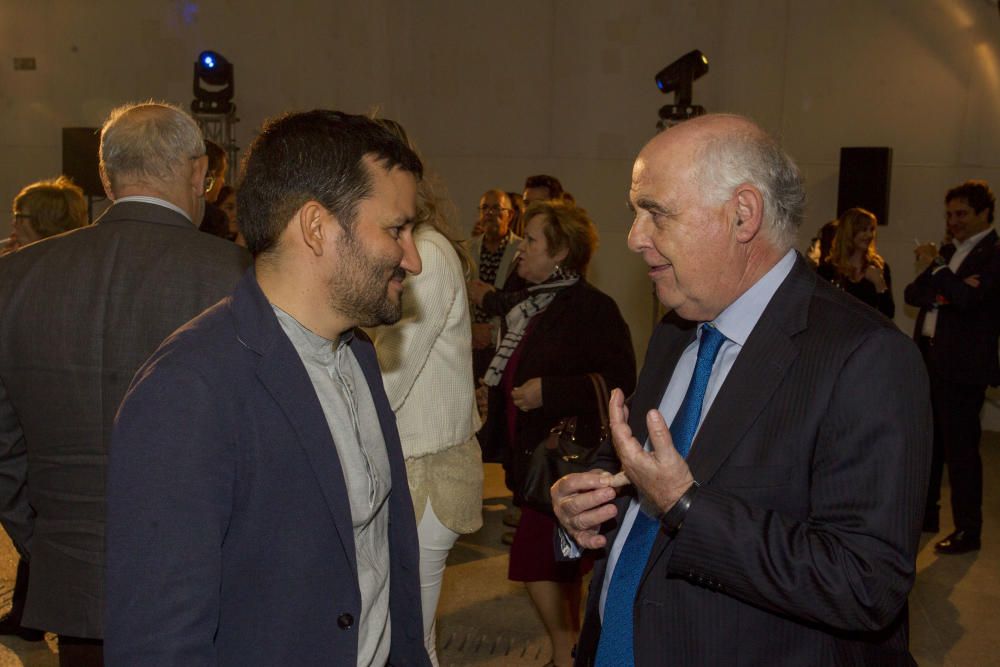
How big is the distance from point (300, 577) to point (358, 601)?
0.11m

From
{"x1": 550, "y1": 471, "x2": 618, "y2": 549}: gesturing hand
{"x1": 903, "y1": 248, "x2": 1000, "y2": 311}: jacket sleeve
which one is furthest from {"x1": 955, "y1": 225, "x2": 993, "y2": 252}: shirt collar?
{"x1": 550, "y1": 471, "x2": 618, "y2": 549}: gesturing hand

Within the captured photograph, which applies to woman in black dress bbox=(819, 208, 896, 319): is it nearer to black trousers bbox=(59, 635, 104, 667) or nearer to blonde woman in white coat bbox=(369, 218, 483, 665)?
blonde woman in white coat bbox=(369, 218, 483, 665)

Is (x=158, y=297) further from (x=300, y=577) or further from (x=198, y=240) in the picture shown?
(x=300, y=577)

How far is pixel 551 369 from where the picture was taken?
3.35 meters

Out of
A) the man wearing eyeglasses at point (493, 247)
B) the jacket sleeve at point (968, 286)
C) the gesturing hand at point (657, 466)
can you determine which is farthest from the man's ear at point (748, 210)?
the man wearing eyeglasses at point (493, 247)

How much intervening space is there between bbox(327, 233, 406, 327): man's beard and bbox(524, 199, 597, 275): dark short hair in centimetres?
212

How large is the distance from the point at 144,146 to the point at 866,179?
21.9ft

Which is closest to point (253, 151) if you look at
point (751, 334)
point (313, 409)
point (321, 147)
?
point (321, 147)

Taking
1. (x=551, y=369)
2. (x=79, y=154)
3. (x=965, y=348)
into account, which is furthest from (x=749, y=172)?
(x=79, y=154)

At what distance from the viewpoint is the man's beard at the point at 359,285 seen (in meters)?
1.41

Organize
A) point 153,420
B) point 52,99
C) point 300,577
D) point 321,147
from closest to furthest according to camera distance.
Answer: point 153,420, point 300,577, point 321,147, point 52,99

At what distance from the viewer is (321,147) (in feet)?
4.58

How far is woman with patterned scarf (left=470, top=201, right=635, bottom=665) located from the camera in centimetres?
316

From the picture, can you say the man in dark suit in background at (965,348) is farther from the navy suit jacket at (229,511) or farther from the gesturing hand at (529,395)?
the navy suit jacket at (229,511)
